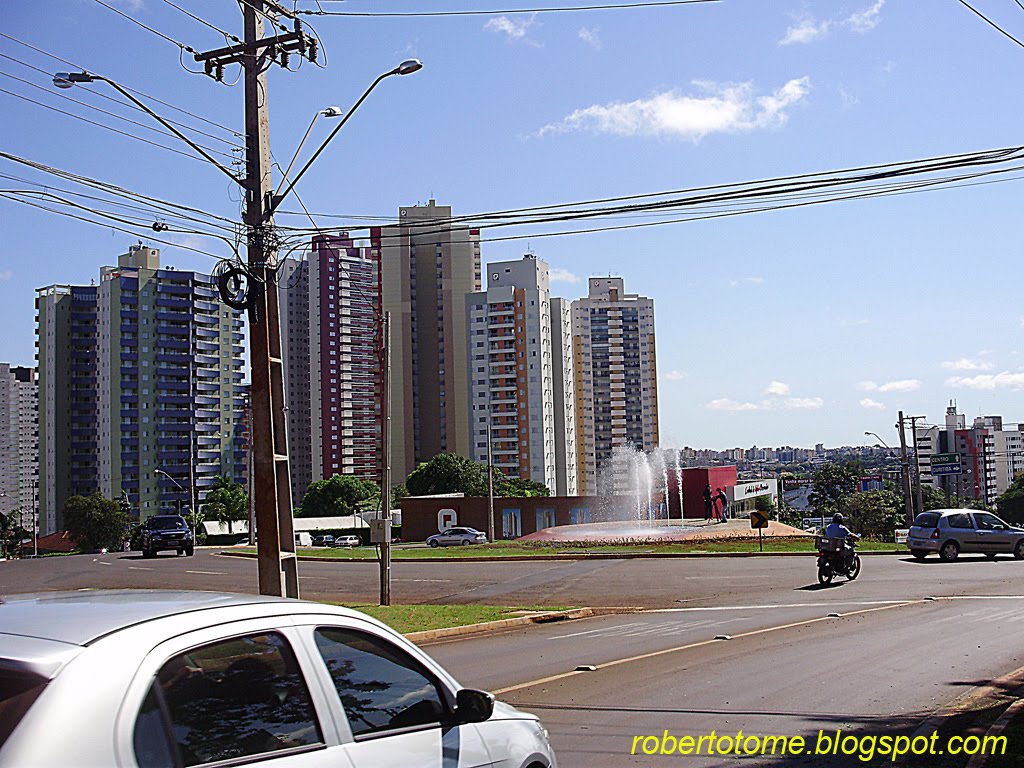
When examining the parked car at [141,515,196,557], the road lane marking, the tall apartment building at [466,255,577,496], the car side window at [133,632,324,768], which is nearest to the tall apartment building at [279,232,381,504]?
the tall apartment building at [466,255,577,496]

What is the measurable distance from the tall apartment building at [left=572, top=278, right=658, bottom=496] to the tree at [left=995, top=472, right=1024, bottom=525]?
183 feet

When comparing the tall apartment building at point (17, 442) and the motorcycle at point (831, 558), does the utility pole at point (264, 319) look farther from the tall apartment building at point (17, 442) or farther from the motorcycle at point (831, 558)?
the tall apartment building at point (17, 442)

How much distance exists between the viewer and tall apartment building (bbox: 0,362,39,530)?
144125 mm

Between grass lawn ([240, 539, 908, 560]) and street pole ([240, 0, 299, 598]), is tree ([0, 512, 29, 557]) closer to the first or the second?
grass lawn ([240, 539, 908, 560])

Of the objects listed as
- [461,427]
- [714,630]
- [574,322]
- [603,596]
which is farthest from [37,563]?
[574,322]

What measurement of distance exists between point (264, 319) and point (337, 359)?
11897 centimetres

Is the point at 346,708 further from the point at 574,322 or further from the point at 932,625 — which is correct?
the point at 574,322

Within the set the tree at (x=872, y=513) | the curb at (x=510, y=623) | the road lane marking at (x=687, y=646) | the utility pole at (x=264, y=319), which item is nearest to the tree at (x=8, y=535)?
the tree at (x=872, y=513)

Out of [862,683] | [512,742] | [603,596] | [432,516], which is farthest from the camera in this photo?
[432,516]

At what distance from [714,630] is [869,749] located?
27.0 ft

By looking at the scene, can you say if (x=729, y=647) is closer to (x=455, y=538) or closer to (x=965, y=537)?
(x=965, y=537)

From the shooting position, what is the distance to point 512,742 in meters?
4.61

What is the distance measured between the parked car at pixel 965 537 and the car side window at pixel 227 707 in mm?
30290

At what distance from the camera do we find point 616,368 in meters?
149
